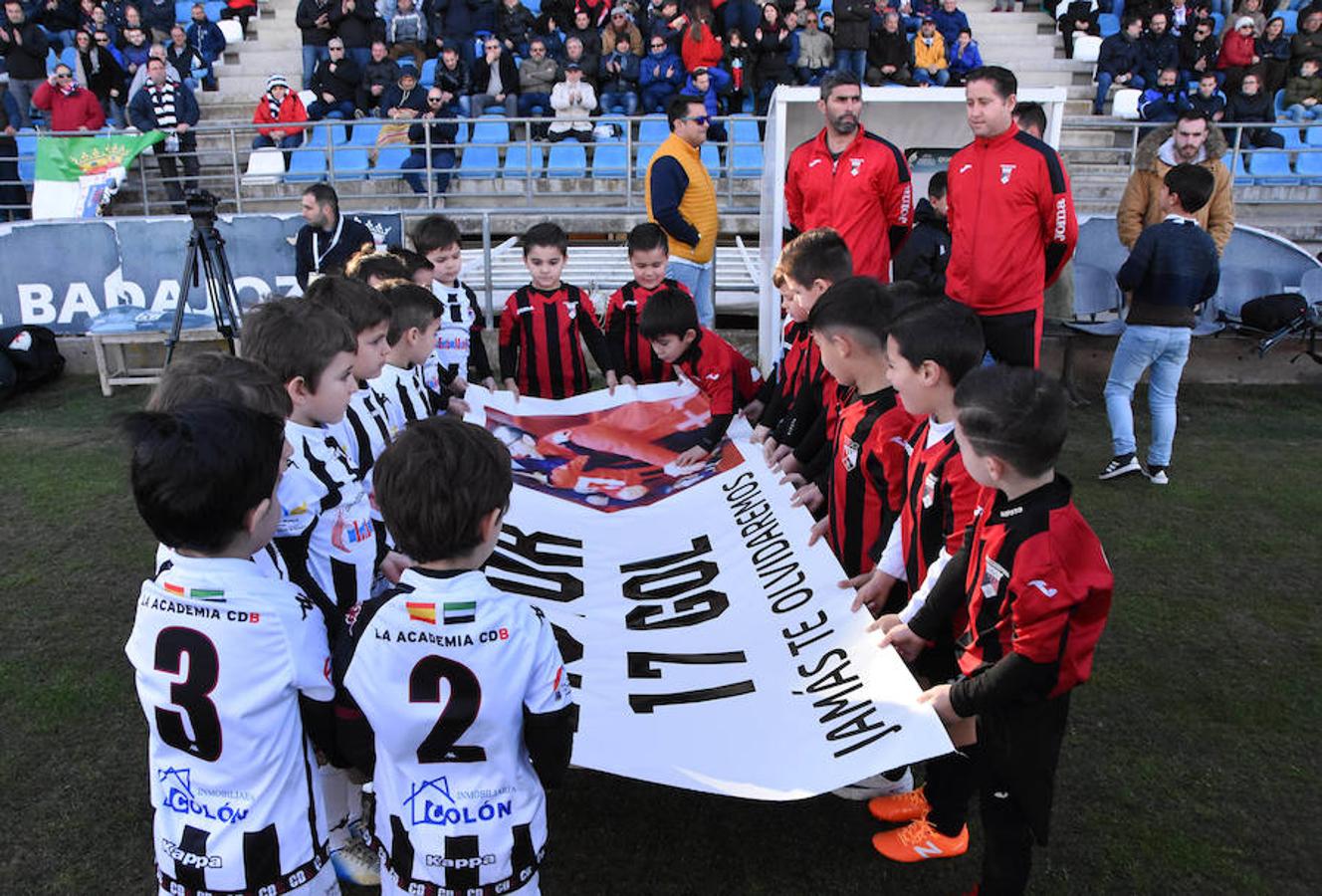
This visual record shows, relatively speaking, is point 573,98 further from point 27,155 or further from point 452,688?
point 452,688

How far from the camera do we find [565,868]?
9.40 feet

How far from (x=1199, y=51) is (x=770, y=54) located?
5843 mm

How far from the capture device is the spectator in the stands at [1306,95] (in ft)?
42.3

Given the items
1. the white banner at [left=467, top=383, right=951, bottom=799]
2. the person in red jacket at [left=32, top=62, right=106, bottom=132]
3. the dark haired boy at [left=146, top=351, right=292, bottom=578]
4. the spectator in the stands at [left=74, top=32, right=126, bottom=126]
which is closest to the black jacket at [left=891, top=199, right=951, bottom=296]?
the white banner at [left=467, top=383, right=951, bottom=799]

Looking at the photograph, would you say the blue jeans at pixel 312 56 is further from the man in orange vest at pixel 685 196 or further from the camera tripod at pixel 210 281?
the man in orange vest at pixel 685 196

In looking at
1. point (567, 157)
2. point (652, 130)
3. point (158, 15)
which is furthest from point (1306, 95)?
point (158, 15)

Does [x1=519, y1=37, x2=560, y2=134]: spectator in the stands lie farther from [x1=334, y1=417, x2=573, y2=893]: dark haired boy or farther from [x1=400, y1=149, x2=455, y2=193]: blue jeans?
[x1=334, y1=417, x2=573, y2=893]: dark haired boy

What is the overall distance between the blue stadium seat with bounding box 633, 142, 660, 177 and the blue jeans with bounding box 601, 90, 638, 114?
1361 mm

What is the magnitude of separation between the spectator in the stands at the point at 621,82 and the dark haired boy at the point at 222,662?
12133 mm

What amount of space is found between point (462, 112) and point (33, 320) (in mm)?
6109

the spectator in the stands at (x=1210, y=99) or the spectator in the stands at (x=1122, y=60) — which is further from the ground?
the spectator in the stands at (x=1122, y=60)

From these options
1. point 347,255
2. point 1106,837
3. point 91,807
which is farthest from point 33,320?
point 1106,837

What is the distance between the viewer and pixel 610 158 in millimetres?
12031

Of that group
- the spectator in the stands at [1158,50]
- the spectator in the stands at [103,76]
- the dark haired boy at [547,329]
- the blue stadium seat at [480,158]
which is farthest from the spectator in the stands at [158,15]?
the spectator in the stands at [1158,50]
